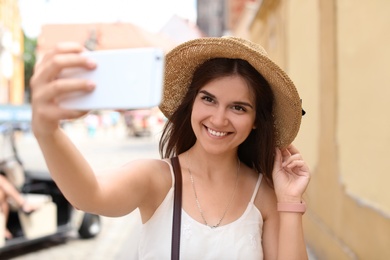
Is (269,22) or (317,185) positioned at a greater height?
(269,22)

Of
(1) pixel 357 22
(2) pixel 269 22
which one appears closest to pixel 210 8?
(2) pixel 269 22

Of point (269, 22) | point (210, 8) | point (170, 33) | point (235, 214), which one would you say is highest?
point (210, 8)

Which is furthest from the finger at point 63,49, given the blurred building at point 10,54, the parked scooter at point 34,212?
the blurred building at point 10,54

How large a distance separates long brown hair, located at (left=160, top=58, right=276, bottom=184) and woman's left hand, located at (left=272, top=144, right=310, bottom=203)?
54 millimetres

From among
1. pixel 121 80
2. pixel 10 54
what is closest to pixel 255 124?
pixel 121 80

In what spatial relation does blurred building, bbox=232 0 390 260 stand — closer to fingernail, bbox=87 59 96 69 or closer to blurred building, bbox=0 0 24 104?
fingernail, bbox=87 59 96 69

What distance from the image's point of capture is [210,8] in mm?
94000

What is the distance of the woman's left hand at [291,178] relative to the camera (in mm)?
2113

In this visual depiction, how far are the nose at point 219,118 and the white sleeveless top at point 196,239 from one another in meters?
0.29

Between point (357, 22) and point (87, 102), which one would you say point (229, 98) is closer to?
point (87, 102)

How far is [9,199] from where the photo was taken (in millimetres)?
6145

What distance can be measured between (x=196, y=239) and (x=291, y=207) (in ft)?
1.31

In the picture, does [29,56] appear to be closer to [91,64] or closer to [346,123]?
[346,123]

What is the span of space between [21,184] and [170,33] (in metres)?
4.35
